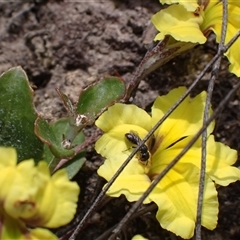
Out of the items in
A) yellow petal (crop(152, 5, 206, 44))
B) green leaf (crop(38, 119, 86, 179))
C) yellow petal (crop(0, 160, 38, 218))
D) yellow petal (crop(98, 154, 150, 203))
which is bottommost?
green leaf (crop(38, 119, 86, 179))

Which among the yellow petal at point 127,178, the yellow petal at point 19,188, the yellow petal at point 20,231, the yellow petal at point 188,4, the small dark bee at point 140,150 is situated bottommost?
the yellow petal at point 20,231

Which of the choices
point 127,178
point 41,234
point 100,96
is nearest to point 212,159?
point 127,178

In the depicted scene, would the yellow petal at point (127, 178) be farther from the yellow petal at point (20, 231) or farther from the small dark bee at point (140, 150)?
the yellow petal at point (20, 231)

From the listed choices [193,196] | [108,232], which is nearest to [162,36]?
[193,196]

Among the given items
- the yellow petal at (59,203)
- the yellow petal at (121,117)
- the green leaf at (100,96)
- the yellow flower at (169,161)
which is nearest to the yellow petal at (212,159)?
the yellow flower at (169,161)

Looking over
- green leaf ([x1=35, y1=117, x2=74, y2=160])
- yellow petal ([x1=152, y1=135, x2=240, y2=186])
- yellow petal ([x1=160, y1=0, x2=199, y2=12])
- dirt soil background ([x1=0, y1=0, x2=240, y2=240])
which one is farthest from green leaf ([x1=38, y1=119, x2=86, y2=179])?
yellow petal ([x1=160, y1=0, x2=199, y2=12])

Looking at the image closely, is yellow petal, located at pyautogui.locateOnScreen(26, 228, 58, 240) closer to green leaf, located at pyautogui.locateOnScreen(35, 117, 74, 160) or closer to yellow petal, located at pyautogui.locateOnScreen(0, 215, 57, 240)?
yellow petal, located at pyautogui.locateOnScreen(0, 215, 57, 240)

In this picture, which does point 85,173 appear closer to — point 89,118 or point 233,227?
point 89,118

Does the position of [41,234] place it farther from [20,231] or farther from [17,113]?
[17,113]
